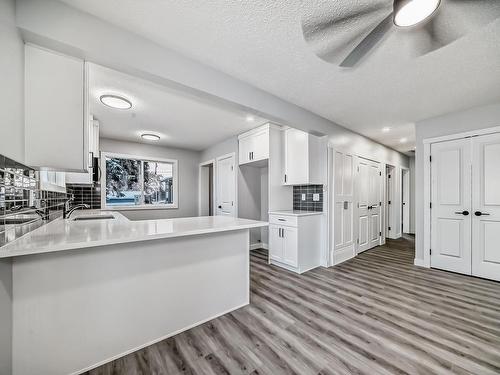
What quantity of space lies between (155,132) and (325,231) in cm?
375

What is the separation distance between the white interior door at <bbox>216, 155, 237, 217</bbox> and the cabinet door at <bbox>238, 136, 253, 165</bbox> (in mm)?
301

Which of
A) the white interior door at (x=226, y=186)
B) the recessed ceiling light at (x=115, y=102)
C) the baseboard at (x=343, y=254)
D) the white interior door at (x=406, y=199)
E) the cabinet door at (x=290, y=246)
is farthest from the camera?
the white interior door at (x=406, y=199)

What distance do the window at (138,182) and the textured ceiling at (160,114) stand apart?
627mm

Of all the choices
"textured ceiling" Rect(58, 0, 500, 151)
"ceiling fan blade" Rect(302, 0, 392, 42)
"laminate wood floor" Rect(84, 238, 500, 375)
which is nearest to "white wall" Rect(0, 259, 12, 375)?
"laminate wood floor" Rect(84, 238, 500, 375)

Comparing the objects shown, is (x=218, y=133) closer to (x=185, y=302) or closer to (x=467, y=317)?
(x=185, y=302)

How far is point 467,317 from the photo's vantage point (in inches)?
80.5

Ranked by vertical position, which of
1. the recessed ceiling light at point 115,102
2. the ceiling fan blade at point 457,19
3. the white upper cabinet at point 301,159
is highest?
the recessed ceiling light at point 115,102

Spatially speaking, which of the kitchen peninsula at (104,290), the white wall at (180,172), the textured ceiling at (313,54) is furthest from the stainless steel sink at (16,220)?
the white wall at (180,172)

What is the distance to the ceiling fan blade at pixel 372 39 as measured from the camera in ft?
4.03

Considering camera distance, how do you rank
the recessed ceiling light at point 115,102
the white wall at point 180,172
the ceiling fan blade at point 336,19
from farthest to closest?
the white wall at point 180,172, the recessed ceiling light at point 115,102, the ceiling fan blade at point 336,19

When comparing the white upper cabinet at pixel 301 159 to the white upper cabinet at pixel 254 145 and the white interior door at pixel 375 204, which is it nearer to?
the white upper cabinet at pixel 254 145

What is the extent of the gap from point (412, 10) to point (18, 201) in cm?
259

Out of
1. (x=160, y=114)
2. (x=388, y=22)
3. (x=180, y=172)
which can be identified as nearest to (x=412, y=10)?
(x=388, y=22)

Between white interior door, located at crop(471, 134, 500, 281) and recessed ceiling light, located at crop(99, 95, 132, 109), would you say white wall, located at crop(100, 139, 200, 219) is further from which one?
white interior door, located at crop(471, 134, 500, 281)
